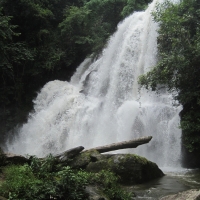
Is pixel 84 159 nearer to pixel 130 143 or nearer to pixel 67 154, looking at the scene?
pixel 67 154

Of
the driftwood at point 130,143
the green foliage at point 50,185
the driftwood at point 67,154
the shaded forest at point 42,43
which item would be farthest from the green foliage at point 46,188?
the shaded forest at point 42,43

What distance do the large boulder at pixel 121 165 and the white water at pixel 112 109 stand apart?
168 inches

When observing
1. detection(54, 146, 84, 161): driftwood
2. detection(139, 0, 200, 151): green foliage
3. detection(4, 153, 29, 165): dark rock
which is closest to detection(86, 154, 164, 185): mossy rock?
detection(54, 146, 84, 161): driftwood

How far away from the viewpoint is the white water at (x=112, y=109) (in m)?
14.3

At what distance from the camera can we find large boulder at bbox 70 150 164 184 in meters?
9.15

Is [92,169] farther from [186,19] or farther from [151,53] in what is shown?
[151,53]

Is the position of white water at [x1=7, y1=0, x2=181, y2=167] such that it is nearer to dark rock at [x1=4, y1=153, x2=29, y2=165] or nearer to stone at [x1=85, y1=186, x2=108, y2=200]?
dark rock at [x1=4, y1=153, x2=29, y2=165]

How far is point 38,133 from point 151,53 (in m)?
8.83

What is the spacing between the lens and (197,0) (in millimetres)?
15211

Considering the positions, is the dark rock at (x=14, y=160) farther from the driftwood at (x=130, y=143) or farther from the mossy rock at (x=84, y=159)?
the driftwood at (x=130, y=143)

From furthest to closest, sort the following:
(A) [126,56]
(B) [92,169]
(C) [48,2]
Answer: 1. (C) [48,2]
2. (A) [126,56]
3. (B) [92,169]

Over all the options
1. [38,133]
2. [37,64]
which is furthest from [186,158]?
[37,64]

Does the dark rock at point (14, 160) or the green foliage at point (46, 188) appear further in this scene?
the dark rock at point (14, 160)

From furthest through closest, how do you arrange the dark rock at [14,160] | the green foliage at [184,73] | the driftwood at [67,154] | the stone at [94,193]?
the green foliage at [184,73] → the driftwood at [67,154] → the dark rock at [14,160] → the stone at [94,193]
